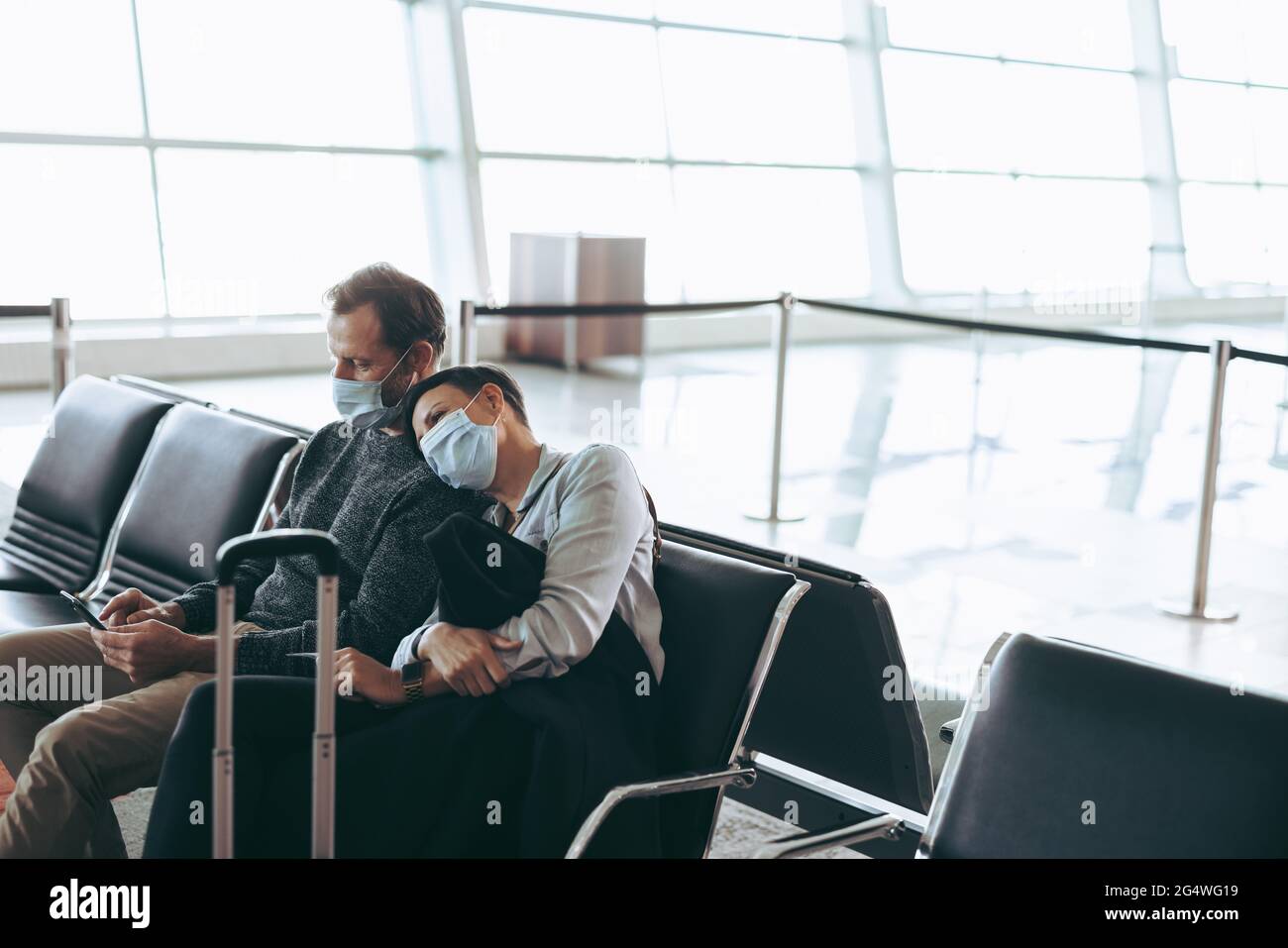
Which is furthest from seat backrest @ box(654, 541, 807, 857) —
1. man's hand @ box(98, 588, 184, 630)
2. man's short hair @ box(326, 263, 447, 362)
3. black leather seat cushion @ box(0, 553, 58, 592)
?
black leather seat cushion @ box(0, 553, 58, 592)

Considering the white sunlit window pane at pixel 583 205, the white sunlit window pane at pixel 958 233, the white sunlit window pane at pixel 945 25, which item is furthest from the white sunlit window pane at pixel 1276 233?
the white sunlit window pane at pixel 583 205

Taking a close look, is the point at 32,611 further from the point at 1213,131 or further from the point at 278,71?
the point at 1213,131

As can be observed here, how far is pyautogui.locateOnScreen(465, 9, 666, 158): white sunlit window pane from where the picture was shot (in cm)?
1155

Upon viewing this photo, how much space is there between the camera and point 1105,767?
5.97 feet

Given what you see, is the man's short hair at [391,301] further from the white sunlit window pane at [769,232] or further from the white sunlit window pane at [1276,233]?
the white sunlit window pane at [1276,233]

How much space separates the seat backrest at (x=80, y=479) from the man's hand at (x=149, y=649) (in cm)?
109

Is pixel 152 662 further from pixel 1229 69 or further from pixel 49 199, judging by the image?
pixel 1229 69

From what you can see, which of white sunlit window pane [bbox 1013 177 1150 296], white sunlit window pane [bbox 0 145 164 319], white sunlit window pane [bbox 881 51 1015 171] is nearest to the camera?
white sunlit window pane [bbox 0 145 164 319]

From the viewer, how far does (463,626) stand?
217 centimetres

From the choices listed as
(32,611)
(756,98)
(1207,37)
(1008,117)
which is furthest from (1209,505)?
(1207,37)

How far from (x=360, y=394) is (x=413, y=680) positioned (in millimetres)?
771

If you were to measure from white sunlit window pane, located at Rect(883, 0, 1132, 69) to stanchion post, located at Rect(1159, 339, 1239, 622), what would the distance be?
397 inches

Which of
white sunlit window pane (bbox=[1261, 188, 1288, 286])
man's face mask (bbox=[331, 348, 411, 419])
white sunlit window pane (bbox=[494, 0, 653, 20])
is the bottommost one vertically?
man's face mask (bbox=[331, 348, 411, 419])

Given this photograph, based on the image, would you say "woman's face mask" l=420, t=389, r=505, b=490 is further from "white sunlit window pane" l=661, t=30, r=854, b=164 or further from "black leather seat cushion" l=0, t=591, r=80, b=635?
"white sunlit window pane" l=661, t=30, r=854, b=164
